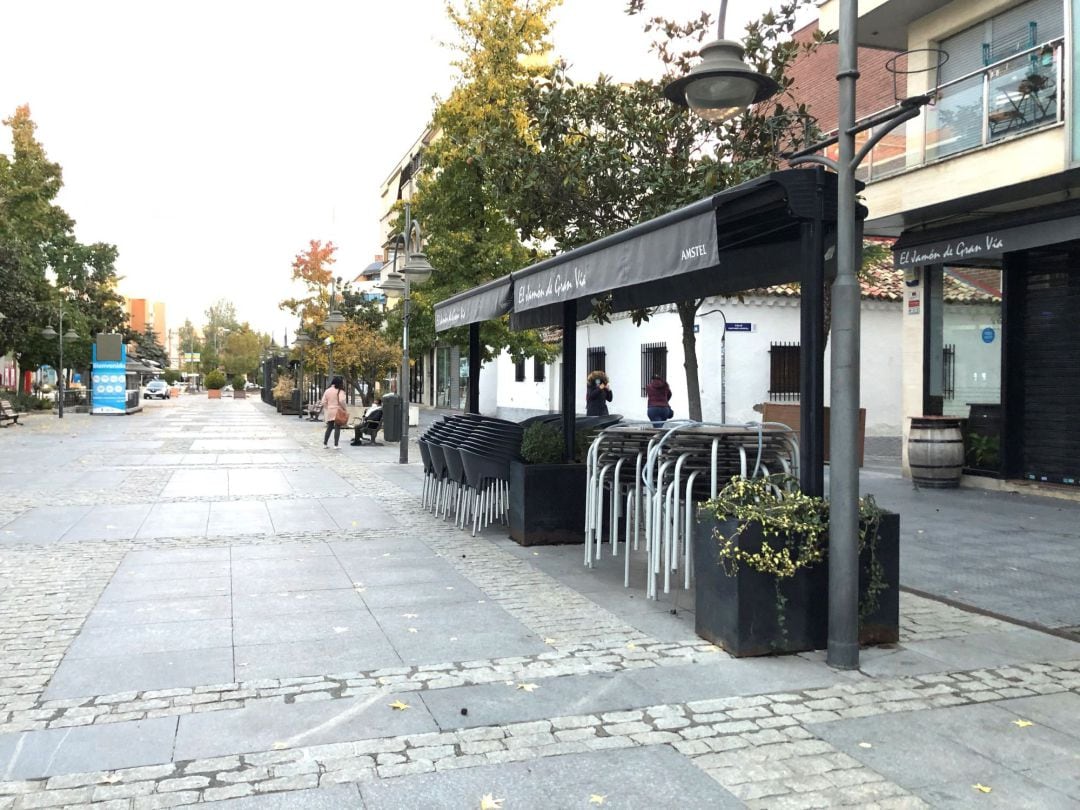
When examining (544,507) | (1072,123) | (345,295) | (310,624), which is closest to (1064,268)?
(1072,123)

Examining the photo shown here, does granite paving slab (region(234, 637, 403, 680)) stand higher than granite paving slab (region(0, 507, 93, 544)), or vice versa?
granite paving slab (region(0, 507, 93, 544))

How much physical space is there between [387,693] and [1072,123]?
386 inches

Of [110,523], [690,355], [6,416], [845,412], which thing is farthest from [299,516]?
[6,416]

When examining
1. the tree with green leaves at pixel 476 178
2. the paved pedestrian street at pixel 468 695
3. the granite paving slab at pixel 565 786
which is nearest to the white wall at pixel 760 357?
the tree with green leaves at pixel 476 178

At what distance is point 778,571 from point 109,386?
36444 millimetres

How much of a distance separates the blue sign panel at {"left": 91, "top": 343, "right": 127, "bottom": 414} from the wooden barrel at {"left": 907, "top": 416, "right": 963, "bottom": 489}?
31709 mm

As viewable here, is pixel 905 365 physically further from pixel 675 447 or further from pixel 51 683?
pixel 51 683

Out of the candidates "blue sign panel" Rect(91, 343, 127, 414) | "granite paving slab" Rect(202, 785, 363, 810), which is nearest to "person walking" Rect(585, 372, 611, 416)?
"granite paving slab" Rect(202, 785, 363, 810)

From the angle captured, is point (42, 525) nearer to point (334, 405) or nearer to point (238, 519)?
point (238, 519)

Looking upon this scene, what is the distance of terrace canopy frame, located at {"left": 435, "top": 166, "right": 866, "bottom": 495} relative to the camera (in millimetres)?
4656

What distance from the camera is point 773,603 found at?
15.4ft

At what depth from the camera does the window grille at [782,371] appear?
22.8 m

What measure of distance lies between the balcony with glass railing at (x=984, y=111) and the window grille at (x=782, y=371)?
32.5 feet

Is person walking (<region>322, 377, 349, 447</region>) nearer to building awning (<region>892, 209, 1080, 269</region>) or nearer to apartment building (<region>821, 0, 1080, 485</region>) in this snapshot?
apartment building (<region>821, 0, 1080, 485</region>)
